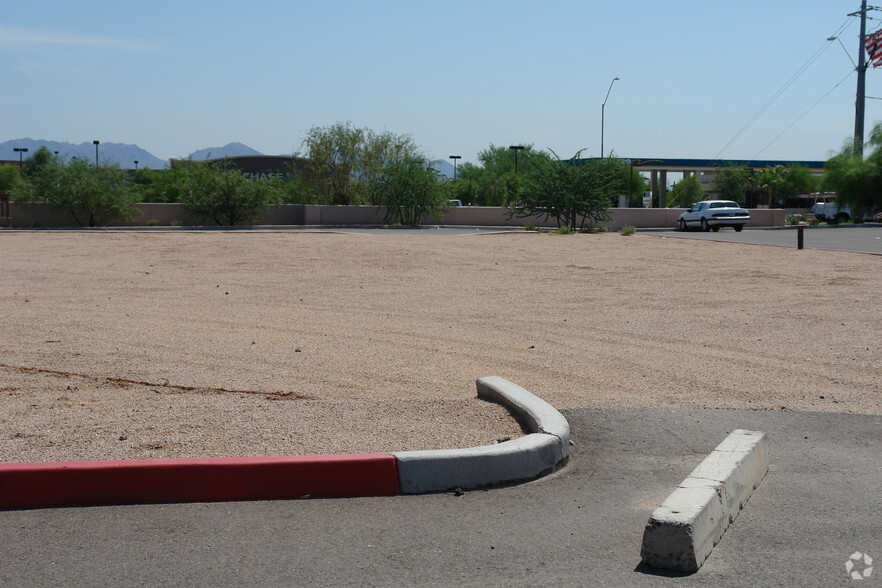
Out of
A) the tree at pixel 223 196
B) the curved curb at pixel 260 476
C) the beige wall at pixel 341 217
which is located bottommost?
the curved curb at pixel 260 476

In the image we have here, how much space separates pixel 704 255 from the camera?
2800 cm

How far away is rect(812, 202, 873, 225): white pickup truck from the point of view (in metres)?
65.1

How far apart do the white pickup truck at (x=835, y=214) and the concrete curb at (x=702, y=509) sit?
63.8 metres

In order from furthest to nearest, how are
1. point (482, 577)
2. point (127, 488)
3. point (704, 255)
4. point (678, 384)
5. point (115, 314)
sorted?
point (704, 255) < point (115, 314) < point (678, 384) < point (127, 488) < point (482, 577)

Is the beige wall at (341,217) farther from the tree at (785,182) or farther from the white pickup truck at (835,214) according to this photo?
the tree at (785,182)

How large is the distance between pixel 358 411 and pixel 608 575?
308 centimetres

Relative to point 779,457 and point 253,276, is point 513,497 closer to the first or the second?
point 779,457

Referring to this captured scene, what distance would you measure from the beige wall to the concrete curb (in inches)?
1789

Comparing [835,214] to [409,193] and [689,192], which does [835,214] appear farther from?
[689,192]

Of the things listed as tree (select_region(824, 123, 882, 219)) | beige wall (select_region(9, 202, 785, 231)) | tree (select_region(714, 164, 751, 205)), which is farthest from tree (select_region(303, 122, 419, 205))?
tree (select_region(714, 164, 751, 205))

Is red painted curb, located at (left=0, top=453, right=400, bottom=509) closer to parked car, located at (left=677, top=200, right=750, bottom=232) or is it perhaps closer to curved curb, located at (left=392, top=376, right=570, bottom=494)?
curved curb, located at (left=392, top=376, right=570, bottom=494)

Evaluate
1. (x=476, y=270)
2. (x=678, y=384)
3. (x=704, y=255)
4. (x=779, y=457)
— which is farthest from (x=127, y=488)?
(x=704, y=255)

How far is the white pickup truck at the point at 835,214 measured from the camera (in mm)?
65062

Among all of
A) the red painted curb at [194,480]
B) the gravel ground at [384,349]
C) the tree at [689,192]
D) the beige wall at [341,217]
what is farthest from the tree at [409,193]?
the tree at [689,192]
